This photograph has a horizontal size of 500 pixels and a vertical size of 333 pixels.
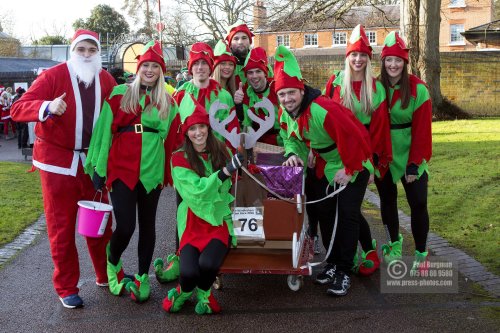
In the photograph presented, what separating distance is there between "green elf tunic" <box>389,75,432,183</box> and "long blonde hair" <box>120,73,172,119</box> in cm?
185

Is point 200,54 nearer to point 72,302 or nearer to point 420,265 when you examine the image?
point 72,302

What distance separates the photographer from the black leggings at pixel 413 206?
521 cm

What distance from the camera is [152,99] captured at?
4.93 m

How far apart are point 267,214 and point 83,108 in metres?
1.72

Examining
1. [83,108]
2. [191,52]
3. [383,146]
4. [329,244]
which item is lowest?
[329,244]

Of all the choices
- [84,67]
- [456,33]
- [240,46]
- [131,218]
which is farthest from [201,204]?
Result: [456,33]

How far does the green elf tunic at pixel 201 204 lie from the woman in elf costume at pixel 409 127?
1.50 meters

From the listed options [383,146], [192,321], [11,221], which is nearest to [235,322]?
[192,321]

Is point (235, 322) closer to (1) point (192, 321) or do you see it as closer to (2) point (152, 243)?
(1) point (192, 321)

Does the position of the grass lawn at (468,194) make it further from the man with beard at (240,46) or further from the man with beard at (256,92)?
the man with beard at (240,46)

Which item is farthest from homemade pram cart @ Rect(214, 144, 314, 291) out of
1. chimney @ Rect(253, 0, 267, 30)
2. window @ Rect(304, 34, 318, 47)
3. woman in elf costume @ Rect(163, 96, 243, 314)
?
window @ Rect(304, 34, 318, 47)

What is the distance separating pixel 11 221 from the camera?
8.11 metres

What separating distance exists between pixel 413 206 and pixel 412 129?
2.14 feet

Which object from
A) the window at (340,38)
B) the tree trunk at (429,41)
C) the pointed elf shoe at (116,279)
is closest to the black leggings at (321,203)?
the pointed elf shoe at (116,279)
